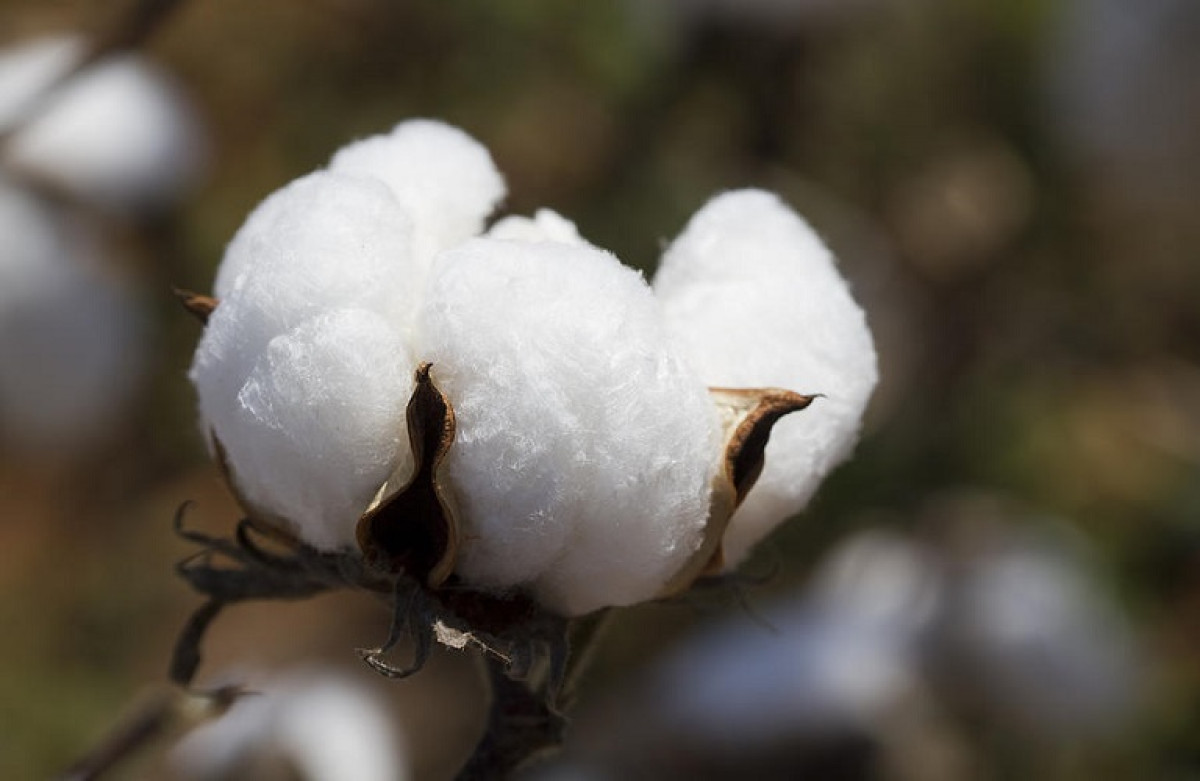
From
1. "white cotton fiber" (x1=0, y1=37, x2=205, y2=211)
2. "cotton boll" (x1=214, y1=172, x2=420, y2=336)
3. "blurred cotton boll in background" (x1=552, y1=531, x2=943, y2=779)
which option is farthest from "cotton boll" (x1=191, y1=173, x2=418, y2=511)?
"blurred cotton boll in background" (x1=552, y1=531, x2=943, y2=779)

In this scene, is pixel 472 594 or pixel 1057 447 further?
pixel 1057 447

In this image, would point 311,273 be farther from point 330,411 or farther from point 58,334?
point 58,334

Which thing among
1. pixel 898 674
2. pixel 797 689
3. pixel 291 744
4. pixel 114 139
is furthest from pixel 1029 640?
pixel 114 139

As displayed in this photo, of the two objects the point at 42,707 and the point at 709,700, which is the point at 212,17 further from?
the point at 709,700

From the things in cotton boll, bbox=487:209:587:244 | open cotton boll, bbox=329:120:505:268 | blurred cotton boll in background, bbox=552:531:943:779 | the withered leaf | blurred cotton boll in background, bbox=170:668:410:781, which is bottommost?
blurred cotton boll in background, bbox=552:531:943:779

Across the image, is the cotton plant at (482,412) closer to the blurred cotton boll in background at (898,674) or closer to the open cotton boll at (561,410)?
the open cotton boll at (561,410)

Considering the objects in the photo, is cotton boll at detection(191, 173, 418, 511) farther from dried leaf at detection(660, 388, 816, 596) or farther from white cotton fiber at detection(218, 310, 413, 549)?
dried leaf at detection(660, 388, 816, 596)

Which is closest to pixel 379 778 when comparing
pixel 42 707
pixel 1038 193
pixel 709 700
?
pixel 709 700
